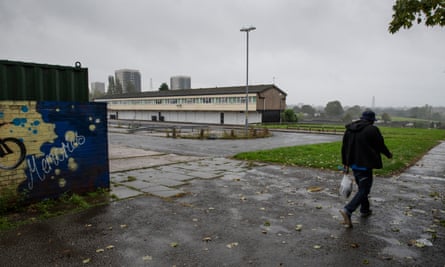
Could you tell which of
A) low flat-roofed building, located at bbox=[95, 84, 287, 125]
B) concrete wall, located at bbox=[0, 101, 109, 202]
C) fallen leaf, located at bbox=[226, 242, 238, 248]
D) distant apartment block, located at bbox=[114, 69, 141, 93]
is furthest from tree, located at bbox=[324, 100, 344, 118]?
fallen leaf, located at bbox=[226, 242, 238, 248]

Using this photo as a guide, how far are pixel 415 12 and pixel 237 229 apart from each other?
5.84m

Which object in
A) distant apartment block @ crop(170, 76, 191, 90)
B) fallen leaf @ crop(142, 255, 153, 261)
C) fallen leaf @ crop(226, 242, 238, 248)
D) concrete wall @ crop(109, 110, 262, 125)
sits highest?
distant apartment block @ crop(170, 76, 191, 90)

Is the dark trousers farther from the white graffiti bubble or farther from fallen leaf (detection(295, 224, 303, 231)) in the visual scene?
the white graffiti bubble

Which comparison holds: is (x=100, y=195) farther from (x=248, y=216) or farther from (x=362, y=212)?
(x=362, y=212)

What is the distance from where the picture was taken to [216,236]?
4.48 meters

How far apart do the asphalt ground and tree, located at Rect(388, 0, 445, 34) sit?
390 centimetres

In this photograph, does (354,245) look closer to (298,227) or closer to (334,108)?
(298,227)

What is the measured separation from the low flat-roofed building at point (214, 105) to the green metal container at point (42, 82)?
40.7 m

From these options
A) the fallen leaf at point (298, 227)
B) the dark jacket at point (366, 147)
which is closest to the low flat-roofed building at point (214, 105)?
the dark jacket at point (366, 147)

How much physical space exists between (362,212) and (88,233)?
482 centimetres

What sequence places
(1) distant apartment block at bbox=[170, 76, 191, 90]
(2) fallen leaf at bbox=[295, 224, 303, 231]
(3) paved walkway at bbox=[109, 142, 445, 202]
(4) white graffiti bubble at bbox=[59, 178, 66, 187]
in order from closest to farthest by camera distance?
(2) fallen leaf at bbox=[295, 224, 303, 231] < (4) white graffiti bubble at bbox=[59, 178, 66, 187] < (3) paved walkway at bbox=[109, 142, 445, 202] < (1) distant apartment block at bbox=[170, 76, 191, 90]

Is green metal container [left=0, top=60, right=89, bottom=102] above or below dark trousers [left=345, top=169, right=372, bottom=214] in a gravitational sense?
above

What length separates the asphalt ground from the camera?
379cm

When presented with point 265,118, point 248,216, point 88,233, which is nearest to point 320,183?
point 248,216
